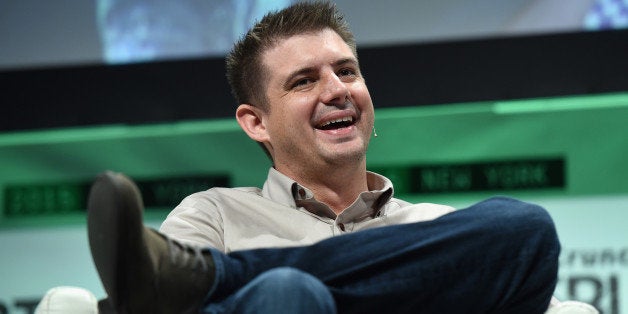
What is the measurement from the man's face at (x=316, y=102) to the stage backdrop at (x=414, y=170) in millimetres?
1385

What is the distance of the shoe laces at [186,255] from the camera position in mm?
1210

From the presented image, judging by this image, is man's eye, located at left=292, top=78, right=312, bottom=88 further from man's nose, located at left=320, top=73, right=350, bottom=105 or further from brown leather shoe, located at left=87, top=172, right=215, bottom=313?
brown leather shoe, located at left=87, top=172, right=215, bottom=313

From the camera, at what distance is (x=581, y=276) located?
10.1 ft

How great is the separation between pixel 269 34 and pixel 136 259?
2.74 ft

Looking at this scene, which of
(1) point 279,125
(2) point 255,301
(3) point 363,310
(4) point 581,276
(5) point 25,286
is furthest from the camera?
(5) point 25,286

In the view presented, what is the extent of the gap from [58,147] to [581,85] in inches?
72.6

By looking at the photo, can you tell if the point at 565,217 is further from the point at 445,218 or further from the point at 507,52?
the point at 445,218

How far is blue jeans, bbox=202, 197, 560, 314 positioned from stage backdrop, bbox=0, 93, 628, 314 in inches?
73.9

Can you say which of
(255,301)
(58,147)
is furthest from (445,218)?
(58,147)

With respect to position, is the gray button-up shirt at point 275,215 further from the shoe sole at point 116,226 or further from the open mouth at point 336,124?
the shoe sole at point 116,226

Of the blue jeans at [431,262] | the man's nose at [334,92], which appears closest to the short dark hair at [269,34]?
the man's nose at [334,92]

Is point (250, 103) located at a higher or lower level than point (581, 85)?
higher

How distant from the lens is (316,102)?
5.89 ft

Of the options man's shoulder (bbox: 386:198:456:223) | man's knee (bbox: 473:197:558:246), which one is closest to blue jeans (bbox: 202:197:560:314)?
man's knee (bbox: 473:197:558:246)
